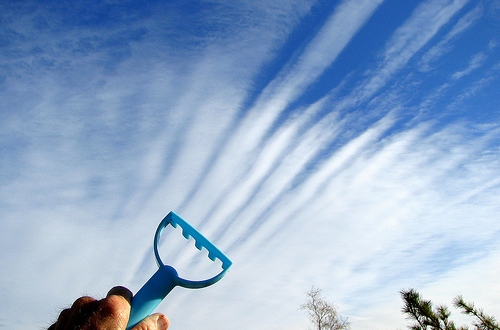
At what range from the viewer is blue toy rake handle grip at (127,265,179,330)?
1.78 metres

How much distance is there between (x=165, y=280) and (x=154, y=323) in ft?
1.27

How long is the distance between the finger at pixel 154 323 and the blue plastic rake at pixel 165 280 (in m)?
0.08

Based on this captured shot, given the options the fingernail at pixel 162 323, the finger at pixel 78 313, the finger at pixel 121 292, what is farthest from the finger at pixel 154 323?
the finger at pixel 78 313

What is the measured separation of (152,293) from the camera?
1.92 metres

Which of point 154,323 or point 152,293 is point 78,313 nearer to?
point 154,323

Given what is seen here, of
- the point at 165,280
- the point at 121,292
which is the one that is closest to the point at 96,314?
the point at 121,292

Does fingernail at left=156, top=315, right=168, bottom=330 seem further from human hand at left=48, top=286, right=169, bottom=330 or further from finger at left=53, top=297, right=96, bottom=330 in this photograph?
finger at left=53, top=297, right=96, bottom=330

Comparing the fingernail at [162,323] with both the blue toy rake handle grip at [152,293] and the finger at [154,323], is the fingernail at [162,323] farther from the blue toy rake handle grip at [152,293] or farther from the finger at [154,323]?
the blue toy rake handle grip at [152,293]

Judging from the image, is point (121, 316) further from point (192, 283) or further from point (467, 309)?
point (467, 309)

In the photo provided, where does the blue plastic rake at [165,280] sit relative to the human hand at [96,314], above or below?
above

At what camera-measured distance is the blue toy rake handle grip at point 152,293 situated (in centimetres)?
178

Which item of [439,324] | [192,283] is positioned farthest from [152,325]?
[439,324]

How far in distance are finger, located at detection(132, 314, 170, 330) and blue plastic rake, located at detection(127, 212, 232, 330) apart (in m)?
0.08

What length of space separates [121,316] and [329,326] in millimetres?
25530
